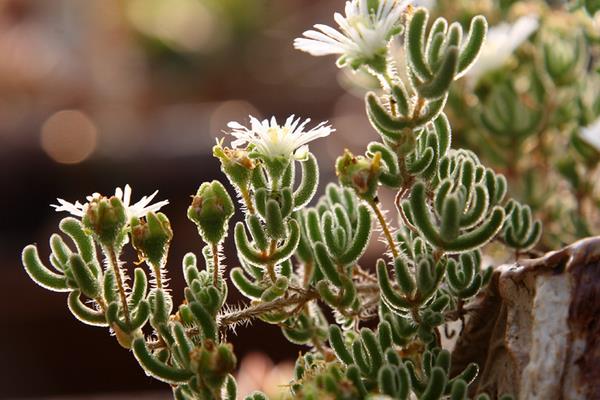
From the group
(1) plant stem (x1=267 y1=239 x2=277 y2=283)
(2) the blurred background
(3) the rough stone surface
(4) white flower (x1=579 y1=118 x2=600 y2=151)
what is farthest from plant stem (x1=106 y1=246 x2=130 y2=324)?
(2) the blurred background

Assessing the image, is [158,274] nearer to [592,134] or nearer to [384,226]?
[384,226]

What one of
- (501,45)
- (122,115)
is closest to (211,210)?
(501,45)

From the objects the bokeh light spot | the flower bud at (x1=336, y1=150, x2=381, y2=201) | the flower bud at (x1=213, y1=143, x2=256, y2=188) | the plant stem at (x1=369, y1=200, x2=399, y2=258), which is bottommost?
the plant stem at (x1=369, y1=200, x2=399, y2=258)

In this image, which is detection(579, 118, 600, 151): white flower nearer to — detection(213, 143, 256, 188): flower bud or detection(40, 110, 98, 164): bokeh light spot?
detection(213, 143, 256, 188): flower bud

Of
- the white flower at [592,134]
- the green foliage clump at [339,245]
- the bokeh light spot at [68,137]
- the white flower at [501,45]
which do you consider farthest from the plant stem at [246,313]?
the bokeh light spot at [68,137]

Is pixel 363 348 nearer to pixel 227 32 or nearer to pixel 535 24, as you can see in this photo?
pixel 535 24

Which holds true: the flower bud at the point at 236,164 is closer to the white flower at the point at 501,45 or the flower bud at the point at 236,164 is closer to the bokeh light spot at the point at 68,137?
the white flower at the point at 501,45

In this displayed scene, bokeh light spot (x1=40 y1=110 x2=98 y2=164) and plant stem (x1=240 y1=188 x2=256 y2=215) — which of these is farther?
bokeh light spot (x1=40 y1=110 x2=98 y2=164)
